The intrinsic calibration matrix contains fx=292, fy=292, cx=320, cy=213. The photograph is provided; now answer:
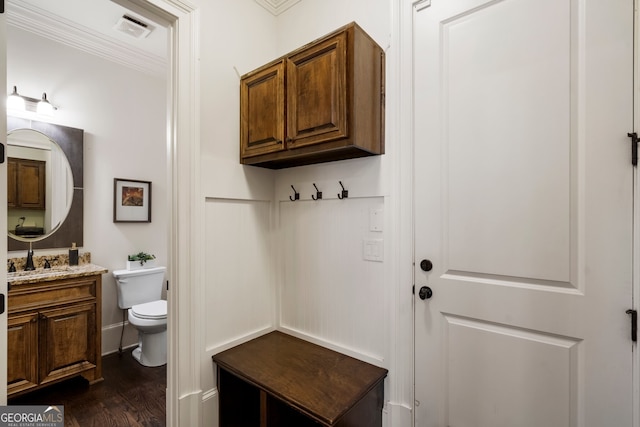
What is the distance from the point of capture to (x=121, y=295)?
105 inches

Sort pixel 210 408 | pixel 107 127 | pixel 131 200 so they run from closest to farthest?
pixel 210 408
pixel 107 127
pixel 131 200

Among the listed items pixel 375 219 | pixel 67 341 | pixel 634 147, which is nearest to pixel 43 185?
pixel 67 341

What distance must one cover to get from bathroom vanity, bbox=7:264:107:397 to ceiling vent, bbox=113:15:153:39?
1981 mm

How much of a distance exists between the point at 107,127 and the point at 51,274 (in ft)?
4.47

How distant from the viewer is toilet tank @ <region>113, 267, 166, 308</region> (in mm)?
2652

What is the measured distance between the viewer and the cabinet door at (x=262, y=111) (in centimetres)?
155

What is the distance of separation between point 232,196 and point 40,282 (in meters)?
1.57

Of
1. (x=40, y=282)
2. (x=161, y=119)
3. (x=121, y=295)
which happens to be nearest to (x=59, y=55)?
(x=161, y=119)

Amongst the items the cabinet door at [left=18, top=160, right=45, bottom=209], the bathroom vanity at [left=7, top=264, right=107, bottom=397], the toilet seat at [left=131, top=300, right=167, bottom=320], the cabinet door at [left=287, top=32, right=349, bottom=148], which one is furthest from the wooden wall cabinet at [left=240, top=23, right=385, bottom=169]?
the cabinet door at [left=18, top=160, right=45, bottom=209]

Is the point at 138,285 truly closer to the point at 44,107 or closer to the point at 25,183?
the point at 25,183

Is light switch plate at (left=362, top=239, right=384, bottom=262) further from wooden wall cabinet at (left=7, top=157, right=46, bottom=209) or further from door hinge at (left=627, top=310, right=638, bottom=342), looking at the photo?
wooden wall cabinet at (left=7, top=157, right=46, bottom=209)

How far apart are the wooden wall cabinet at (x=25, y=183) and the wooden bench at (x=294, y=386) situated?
2.08m

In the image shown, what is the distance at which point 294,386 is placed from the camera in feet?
4.47

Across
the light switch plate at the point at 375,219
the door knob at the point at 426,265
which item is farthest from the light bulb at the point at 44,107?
the door knob at the point at 426,265
